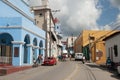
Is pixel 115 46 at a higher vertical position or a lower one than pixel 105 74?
higher

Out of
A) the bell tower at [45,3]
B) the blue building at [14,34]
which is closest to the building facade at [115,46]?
the blue building at [14,34]

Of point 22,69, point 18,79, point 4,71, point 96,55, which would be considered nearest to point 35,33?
point 22,69

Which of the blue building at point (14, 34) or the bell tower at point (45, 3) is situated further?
the bell tower at point (45, 3)

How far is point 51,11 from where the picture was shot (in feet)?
212

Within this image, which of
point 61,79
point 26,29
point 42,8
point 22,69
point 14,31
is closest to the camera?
point 61,79

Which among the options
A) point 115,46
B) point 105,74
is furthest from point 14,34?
point 115,46

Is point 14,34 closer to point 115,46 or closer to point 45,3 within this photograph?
point 115,46

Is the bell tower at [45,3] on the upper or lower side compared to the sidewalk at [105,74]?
upper

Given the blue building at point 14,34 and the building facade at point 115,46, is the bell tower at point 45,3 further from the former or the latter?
the building facade at point 115,46

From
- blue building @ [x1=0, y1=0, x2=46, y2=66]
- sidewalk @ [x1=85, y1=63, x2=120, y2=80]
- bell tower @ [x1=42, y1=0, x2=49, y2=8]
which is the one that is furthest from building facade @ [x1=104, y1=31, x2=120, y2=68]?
bell tower @ [x1=42, y1=0, x2=49, y2=8]

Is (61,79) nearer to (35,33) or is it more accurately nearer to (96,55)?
(35,33)

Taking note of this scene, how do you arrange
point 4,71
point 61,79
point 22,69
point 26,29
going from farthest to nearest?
point 26,29 → point 22,69 → point 4,71 → point 61,79

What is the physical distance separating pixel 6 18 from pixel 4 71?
31.9 ft

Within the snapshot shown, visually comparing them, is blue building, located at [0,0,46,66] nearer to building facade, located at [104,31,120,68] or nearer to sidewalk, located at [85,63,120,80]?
sidewalk, located at [85,63,120,80]
